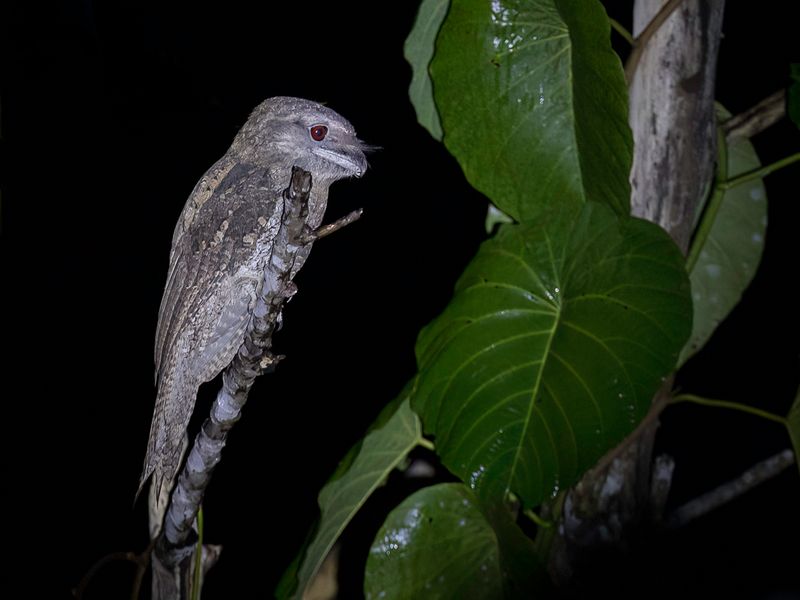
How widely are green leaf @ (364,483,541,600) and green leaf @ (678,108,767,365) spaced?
1.87 ft

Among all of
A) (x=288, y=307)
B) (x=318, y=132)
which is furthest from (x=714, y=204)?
(x=288, y=307)

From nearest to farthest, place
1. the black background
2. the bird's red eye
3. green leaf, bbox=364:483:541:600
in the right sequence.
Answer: green leaf, bbox=364:483:541:600 → the bird's red eye → the black background

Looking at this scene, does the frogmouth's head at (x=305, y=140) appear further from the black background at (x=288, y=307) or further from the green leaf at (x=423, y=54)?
the black background at (x=288, y=307)

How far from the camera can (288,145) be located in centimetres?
127

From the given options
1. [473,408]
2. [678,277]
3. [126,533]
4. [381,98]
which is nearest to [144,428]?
[126,533]

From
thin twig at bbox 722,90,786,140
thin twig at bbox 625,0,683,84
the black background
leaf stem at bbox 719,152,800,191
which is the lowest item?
the black background

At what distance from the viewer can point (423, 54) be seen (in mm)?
1316

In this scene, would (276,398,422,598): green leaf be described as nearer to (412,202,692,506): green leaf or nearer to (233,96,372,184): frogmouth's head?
(412,202,692,506): green leaf

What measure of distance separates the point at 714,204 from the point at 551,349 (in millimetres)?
466

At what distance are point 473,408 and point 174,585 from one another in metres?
0.53

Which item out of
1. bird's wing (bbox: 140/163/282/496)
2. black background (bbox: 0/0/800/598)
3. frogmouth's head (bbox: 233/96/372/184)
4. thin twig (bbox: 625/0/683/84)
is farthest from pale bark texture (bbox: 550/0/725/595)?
black background (bbox: 0/0/800/598)

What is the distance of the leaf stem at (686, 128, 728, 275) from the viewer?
1.29 metres

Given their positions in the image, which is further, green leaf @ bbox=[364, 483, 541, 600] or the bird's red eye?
the bird's red eye

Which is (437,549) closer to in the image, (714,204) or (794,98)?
(714,204)
